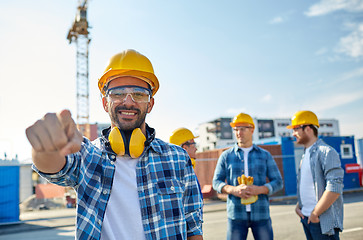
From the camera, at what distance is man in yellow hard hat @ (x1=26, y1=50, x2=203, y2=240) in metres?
1.52

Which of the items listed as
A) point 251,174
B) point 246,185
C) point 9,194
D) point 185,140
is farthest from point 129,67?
point 9,194

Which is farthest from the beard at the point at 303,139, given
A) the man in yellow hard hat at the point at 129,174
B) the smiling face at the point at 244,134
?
the man in yellow hard hat at the point at 129,174

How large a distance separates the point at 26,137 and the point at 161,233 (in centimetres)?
97

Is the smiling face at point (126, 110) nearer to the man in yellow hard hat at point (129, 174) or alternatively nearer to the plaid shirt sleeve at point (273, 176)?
the man in yellow hard hat at point (129, 174)

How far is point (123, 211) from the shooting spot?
1.61 metres

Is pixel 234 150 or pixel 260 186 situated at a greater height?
pixel 234 150

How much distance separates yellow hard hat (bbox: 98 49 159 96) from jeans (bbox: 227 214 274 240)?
2.57m

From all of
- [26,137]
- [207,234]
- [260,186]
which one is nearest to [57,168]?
[26,137]

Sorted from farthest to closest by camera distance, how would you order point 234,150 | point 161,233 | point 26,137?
point 234,150 → point 161,233 → point 26,137

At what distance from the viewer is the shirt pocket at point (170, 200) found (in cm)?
167

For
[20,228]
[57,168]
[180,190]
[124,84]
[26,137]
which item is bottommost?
[20,228]

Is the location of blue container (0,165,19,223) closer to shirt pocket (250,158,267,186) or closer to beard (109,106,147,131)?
shirt pocket (250,158,267,186)

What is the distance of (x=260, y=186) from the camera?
3.71m

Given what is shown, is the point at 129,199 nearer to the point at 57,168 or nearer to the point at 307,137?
the point at 57,168
